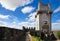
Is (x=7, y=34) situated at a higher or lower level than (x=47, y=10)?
lower

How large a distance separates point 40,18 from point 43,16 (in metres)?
0.91

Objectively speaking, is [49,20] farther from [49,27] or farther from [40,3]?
[40,3]

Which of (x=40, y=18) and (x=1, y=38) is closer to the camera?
(x=1, y=38)

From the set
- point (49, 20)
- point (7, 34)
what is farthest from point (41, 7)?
point (7, 34)

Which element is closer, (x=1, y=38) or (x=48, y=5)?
(x=1, y=38)

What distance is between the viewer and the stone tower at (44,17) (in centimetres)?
3959

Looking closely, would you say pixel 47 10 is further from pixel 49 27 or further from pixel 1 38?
pixel 1 38

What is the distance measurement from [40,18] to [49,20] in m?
2.47

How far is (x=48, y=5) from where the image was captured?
40.3 m

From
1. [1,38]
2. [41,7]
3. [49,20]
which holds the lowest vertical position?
[1,38]

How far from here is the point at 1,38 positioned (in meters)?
7.46

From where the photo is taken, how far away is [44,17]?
4072 cm

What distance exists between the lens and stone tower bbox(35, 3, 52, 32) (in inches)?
1559

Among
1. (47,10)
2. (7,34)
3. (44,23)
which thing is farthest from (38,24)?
(7,34)
